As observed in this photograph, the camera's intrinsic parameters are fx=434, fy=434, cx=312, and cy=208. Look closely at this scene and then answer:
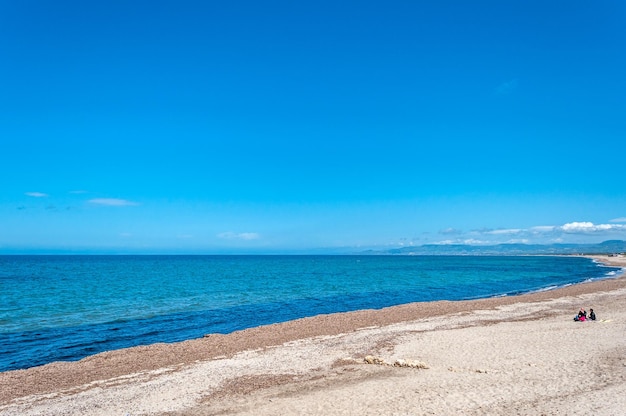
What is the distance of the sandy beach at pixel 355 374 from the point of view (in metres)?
12.3

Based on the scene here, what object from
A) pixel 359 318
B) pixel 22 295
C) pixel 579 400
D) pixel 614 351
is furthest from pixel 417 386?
pixel 22 295

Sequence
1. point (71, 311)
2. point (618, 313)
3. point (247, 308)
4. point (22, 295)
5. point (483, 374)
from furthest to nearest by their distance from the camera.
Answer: point (22, 295)
point (247, 308)
point (71, 311)
point (618, 313)
point (483, 374)

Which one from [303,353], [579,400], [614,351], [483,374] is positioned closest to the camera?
[579,400]

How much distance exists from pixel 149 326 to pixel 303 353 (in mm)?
14847

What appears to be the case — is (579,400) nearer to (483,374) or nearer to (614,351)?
(483,374)

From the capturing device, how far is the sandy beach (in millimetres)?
12281

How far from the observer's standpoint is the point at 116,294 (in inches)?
1887

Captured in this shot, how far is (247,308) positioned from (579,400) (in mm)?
28613

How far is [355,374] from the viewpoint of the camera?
15359 mm

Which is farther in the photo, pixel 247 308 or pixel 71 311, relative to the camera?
pixel 247 308

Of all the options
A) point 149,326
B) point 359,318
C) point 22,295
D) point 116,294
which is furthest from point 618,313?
point 22,295

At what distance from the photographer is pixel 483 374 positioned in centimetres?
1480

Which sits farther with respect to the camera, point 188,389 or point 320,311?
point 320,311

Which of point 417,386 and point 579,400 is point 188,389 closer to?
point 417,386
